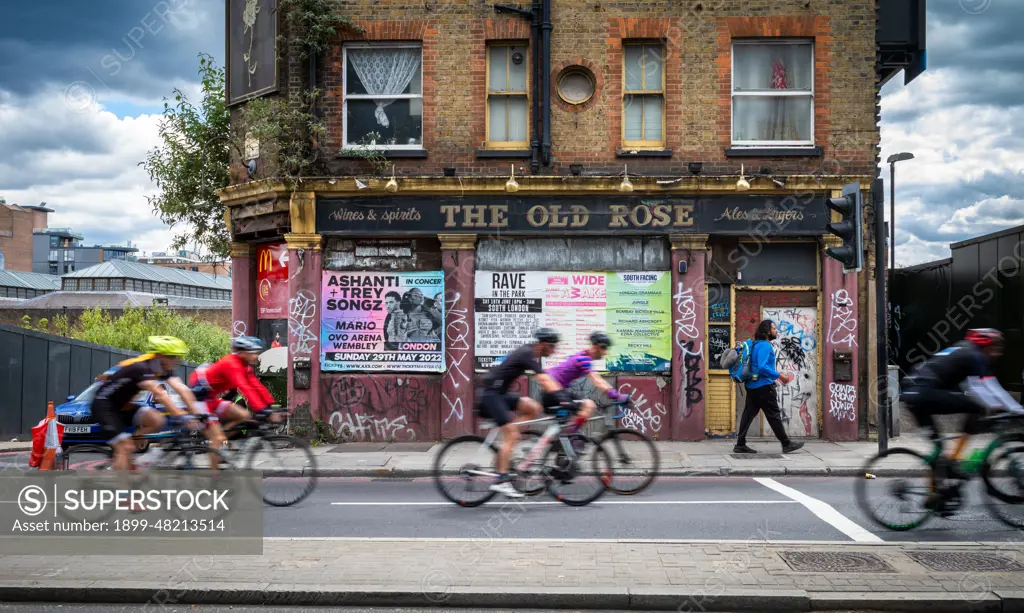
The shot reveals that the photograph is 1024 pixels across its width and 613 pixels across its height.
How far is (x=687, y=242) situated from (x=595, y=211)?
5.49 feet

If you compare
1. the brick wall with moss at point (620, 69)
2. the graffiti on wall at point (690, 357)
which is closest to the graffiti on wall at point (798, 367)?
the graffiti on wall at point (690, 357)

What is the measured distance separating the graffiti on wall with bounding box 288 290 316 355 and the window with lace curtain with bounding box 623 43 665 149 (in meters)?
6.25

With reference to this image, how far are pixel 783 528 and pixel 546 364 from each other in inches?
308

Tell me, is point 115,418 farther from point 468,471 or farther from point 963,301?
point 963,301

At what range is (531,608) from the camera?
5.64 meters

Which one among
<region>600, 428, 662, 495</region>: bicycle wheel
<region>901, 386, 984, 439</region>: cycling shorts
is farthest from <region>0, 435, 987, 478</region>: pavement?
<region>901, 386, 984, 439</region>: cycling shorts

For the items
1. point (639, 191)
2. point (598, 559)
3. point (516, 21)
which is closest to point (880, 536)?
point (598, 559)

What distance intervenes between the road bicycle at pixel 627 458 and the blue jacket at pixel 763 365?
13.1ft

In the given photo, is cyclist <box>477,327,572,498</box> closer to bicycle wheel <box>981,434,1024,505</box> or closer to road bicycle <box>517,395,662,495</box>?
road bicycle <box>517,395,662,495</box>

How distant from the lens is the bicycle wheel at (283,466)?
889 centimetres

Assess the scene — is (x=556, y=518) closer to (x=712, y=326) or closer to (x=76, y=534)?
(x=76, y=534)

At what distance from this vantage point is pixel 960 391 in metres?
7.49

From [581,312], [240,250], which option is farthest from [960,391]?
[240,250]

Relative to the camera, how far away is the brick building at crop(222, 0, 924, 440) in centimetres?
1485
